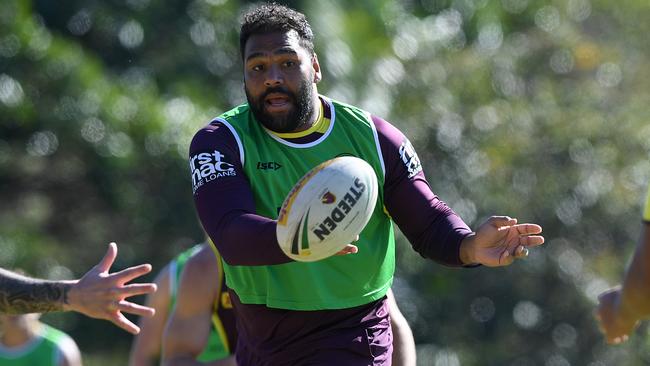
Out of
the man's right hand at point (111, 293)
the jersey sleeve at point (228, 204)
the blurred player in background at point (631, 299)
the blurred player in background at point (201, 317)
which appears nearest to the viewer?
the blurred player in background at point (631, 299)

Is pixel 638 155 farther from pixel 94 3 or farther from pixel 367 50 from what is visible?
pixel 94 3

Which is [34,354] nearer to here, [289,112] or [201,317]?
[201,317]

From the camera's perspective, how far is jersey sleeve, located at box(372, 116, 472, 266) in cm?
560

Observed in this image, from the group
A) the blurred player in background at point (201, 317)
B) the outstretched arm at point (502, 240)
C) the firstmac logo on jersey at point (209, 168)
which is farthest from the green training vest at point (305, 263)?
the blurred player in background at point (201, 317)

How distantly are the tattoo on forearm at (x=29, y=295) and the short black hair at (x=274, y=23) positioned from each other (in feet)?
4.17

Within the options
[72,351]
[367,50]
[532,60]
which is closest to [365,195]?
[72,351]

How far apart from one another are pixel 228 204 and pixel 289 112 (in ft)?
1.80

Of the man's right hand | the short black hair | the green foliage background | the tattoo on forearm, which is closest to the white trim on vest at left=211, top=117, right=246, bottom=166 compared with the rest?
the short black hair

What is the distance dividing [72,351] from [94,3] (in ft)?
23.5

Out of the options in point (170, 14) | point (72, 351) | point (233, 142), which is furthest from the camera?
point (170, 14)

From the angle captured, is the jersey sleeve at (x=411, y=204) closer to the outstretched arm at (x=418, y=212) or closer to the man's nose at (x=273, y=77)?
the outstretched arm at (x=418, y=212)

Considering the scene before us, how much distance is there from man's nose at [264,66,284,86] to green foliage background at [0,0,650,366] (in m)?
8.69

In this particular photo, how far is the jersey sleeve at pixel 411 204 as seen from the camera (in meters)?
5.60

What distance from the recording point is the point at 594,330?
15469 millimetres
